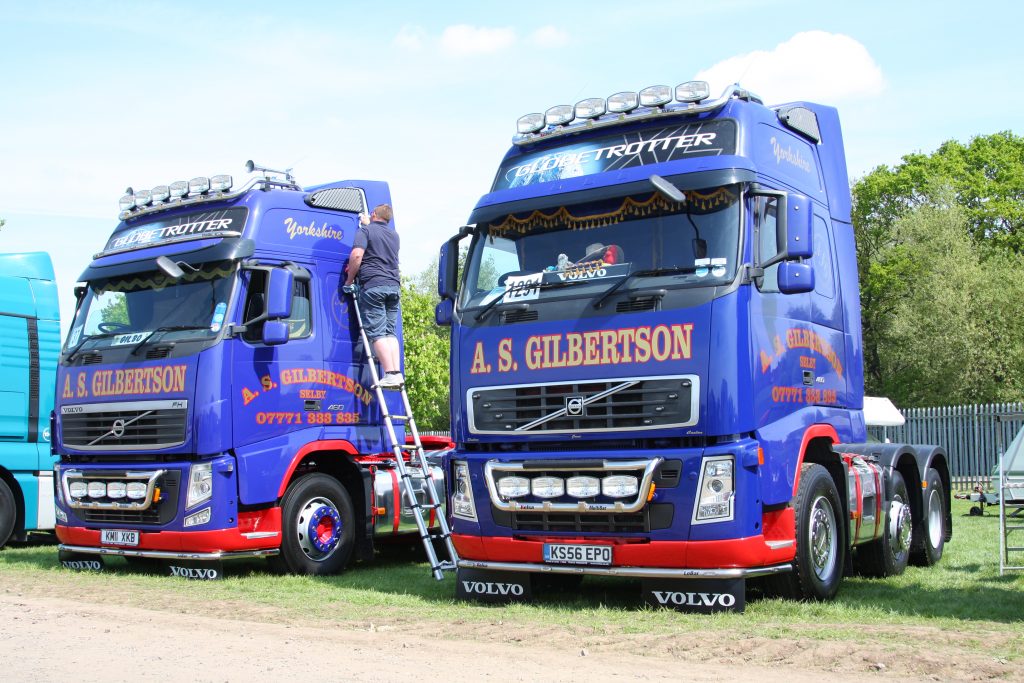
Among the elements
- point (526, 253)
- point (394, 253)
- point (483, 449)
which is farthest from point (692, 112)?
point (394, 253)

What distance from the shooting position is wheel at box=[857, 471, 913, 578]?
10.6 meters

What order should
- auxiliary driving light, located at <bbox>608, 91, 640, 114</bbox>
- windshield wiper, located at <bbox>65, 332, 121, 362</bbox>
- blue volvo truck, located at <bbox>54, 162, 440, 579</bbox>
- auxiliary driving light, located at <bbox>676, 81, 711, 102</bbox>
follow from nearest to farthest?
auxiliary driving light, located at <bbox>676, 81, 711, 102</bbox> < auxiliary driving light, located at <bbox>608, 91, 640, 114</bbox> < blue volvo truck, located at <bbox>54, 162, 440, 579</bbox> < windshield wiper, located at <bbox>65, 332, 121, 362</bbox>

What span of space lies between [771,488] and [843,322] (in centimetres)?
255

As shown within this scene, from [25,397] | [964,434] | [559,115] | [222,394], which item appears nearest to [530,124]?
[559,115]

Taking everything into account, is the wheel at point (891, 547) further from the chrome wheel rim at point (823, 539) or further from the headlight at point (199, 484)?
the headlight at point (199, 484)

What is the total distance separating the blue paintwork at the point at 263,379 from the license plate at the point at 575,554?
3.72m

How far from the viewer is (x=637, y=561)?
8188mm

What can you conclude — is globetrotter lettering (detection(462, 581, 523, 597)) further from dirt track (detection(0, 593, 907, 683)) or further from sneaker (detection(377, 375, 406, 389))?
sneaker (detection(377, 375, 406, 389))

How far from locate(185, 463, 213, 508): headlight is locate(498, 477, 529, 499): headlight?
3.43 m

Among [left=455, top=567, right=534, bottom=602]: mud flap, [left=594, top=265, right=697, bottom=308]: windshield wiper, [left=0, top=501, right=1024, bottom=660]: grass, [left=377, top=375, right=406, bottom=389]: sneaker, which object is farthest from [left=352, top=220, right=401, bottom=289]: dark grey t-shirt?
[left=594, top=265, right=697, bottom=308]: windshield wiper

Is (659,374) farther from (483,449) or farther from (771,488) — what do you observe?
(483,449)

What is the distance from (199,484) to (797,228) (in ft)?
19.9

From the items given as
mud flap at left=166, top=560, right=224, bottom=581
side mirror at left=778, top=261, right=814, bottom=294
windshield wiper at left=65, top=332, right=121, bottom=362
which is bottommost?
mud flap at left=166, top=560, right=224, bottom=581

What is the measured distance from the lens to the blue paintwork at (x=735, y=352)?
793 cm
